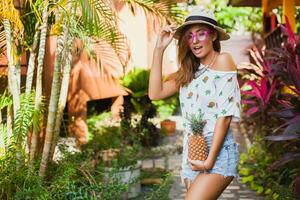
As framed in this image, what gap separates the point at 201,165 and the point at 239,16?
14.3 metres

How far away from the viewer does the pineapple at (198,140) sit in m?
2.92

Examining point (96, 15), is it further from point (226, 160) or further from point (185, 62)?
point (226, 160)

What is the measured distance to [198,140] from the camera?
2938 mm

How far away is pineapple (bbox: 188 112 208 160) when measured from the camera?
2924 millimetres

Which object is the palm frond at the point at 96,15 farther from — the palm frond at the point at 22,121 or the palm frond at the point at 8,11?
the palm frond at the point at 22,121

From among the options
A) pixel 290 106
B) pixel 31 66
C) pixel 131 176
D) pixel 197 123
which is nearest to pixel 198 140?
pixel 197 123

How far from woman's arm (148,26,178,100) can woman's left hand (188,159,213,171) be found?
50 cm

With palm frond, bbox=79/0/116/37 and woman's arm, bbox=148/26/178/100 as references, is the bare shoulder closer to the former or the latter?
woman's arm, bbox=148/26/178/100

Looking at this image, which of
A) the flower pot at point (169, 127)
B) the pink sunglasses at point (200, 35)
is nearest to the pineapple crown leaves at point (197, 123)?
the pink sunglasses at point (200, 35)

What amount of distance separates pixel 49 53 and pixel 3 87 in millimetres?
1441

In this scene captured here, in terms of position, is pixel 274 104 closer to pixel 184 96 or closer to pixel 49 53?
pixel 49 53

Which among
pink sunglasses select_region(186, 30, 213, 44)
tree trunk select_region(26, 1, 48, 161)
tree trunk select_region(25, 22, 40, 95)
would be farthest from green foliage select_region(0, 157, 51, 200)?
pink sunglasses select_region(186, 30, 213, 44)

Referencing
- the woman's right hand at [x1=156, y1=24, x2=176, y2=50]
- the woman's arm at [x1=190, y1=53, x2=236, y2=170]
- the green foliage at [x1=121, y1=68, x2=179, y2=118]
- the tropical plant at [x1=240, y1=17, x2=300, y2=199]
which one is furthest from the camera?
the green foliage at [x1=121, y1=68, x2=179, y2=118]

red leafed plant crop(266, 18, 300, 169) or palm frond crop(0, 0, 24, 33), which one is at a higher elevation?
palm frond crop(0, 0, 24, 33)
